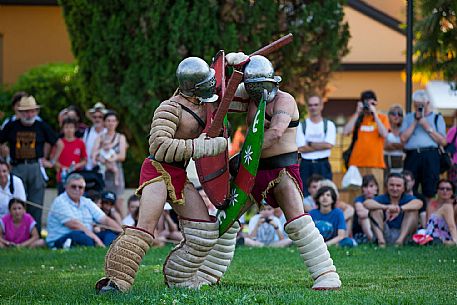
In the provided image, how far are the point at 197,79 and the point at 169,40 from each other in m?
8.54

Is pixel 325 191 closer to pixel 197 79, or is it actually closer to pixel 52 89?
pixel 197 79

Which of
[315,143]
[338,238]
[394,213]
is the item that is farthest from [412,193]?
[315,143]

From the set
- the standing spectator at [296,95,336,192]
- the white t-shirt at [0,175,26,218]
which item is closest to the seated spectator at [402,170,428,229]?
the standing spectator at [296,95,336,192]

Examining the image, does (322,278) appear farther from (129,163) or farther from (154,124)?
(129,163)

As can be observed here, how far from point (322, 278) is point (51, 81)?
14227 millimetres

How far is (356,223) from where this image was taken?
14.4m

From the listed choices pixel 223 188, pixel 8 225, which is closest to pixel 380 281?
pixel 223 188

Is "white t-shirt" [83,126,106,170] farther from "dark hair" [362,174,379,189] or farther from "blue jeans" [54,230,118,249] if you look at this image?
"dark hair" [362,174,379,189]

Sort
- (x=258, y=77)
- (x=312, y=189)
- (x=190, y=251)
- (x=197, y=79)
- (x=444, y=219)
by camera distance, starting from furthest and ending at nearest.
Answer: (x=312, y=189), (x=444, y=219), (x=258, y=77), (x=190, y=251), (x=197, y=79)

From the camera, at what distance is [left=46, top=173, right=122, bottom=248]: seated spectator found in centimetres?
1426

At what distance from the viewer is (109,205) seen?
1495 centimetres

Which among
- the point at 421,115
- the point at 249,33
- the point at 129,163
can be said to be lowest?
the point at 129,163

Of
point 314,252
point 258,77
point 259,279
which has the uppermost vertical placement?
point 258,77

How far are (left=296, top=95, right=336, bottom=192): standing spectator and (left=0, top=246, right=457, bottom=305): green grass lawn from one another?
1.72 m
